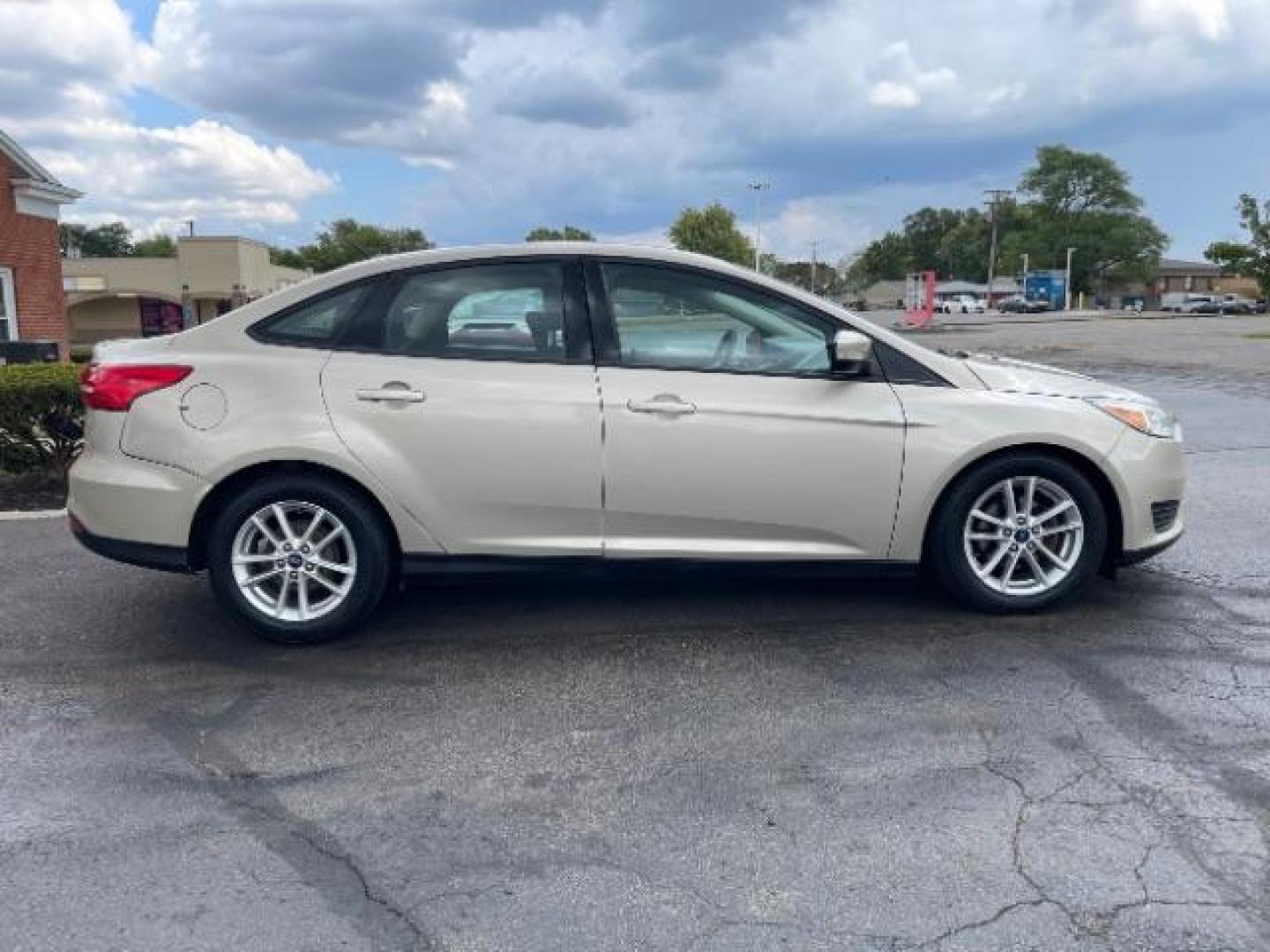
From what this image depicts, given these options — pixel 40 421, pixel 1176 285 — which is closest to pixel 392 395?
pixel 40 421

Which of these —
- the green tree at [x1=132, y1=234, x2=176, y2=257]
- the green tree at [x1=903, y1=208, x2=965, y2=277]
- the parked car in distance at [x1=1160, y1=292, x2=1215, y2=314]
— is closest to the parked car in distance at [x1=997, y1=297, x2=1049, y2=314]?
the parked car in distance at [x1=1160, y1=292, x2=1215, y2=314]

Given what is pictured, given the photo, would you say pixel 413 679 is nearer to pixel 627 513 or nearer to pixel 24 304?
pixel 627 513

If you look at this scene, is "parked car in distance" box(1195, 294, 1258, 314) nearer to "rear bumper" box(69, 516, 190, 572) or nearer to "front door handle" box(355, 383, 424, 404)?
"front door handle" box(355, 383, 424, 404)

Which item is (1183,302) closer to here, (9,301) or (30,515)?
(9,301)

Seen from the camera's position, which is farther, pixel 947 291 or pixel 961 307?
pixel 947 291

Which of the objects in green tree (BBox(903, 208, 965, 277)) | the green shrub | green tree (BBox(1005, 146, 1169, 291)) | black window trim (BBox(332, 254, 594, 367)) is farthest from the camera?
green tree (BBox(903, 208, 965, 277))

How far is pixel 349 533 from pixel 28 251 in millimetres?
18681

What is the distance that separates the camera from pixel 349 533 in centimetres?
422

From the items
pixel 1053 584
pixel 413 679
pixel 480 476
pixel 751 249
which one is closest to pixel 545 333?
pixel 480 476

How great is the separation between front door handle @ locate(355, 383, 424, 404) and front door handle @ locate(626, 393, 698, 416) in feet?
2.85

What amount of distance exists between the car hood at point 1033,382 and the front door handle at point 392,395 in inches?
94.5

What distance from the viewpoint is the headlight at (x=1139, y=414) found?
4430 millimetres

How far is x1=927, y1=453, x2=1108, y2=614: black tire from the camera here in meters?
4.35

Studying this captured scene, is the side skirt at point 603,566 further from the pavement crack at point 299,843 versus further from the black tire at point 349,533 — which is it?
the pavement crack at point 299,843
